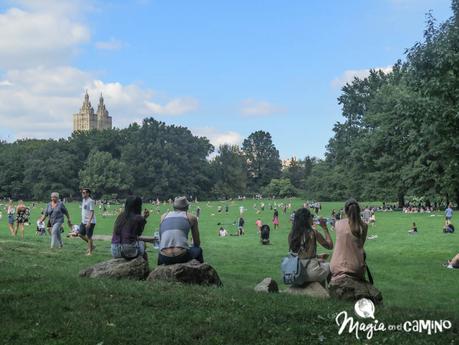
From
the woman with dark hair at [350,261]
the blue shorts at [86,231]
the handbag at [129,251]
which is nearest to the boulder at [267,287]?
the woman with dark hair at [350,261]

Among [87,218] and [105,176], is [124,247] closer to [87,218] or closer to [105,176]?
[87,218]

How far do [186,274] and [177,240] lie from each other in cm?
73

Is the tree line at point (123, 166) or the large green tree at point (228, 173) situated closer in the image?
the tree line at point (123, 166)

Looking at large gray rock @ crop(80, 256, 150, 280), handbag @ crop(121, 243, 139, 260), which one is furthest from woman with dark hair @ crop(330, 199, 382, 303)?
handbag @ crop(121, 243, 139, 260)

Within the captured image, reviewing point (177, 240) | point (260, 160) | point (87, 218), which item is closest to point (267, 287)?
point (177, 240)

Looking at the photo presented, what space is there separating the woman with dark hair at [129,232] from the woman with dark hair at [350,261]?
135 inches

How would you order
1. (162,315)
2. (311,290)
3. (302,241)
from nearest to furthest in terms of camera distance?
(162,315) → (311,290) → (302,241)

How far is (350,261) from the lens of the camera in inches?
290

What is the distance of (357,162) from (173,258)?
5782cm

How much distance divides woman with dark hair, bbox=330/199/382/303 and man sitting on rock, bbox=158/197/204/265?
2.29 meters

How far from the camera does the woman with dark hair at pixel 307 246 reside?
25.8ft

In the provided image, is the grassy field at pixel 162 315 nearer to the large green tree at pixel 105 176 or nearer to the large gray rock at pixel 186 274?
the large gray rock at pixel 186 274

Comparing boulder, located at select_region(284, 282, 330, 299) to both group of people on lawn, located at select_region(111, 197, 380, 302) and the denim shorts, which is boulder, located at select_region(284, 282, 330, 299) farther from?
the denim shorts

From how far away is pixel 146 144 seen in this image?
121m
